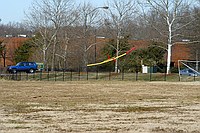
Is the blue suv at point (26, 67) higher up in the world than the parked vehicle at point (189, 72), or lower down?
higher up

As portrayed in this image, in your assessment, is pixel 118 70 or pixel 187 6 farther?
pixel 118 70

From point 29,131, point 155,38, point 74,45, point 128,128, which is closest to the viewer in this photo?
point 29,131

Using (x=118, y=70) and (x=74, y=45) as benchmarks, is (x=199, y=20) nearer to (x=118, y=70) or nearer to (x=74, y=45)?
(x=118, y=70)

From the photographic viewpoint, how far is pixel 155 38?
69.2 m

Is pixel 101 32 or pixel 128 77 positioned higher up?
pixel 101 32

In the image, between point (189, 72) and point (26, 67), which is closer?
point (189, 72)

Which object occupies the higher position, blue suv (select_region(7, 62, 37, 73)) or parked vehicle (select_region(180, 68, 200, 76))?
blue suv (select_region(7, 62, 37, 73))

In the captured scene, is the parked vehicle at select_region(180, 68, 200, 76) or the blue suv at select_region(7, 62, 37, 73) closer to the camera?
the parked vehicle at select_region(180, 68, 200, 76)

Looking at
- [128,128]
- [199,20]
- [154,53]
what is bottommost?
[128,128]

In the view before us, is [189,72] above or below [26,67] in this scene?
below

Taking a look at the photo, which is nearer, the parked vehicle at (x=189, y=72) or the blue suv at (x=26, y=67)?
the parked vehicle at (x=189, y=72)

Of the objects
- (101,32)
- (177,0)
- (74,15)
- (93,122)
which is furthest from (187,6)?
(93,122)

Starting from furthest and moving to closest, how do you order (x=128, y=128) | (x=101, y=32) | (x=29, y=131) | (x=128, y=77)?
(x=101, y=32) → (x=128, y=77) → (x=128, y=128) → (x=29, y=131)

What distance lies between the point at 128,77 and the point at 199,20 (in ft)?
49.6
